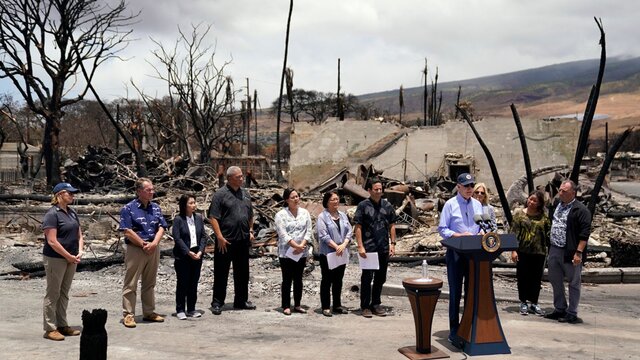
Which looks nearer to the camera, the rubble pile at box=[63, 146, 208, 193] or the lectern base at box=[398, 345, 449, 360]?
the lectern base at box=[398, 345, 449, 360]

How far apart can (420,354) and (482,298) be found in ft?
2.71

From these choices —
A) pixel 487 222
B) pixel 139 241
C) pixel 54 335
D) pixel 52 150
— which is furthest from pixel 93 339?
pixel 52 150

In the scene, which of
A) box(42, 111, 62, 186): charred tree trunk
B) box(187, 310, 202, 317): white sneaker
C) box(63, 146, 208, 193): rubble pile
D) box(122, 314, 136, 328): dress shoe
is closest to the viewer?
box(122, 314, 136, 328): dress shoe

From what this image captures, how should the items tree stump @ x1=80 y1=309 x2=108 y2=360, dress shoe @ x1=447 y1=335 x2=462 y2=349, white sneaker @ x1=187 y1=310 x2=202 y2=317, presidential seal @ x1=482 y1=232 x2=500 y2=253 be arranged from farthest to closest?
white sneaker @ x1=187 y1=310 x2=202 y2=317, dress shoe @ x1=447 y1=335 x2=462 y2=349, presidential seal @ x1=482 y1=232 x2=500 y2=253, tree stump @ x1=80 y1=309 x2=108 y2=360

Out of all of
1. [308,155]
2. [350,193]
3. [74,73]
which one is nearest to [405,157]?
[308,155]

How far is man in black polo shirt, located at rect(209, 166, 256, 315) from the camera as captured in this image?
26.1 ft

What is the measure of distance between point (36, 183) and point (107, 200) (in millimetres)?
12742

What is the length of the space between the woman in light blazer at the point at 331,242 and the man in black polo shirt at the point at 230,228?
38.1 inches

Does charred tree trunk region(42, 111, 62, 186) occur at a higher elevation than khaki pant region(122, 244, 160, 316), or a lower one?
higher

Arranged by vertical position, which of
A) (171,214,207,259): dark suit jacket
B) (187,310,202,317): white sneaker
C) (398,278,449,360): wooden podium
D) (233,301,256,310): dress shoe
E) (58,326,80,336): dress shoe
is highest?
(171,214,207,259): dark suit jacket

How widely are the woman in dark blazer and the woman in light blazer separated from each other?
150cm

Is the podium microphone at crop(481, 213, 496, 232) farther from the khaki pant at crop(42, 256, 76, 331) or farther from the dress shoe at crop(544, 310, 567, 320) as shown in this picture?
the khaki pant at crop(42, 256, 76, 331)

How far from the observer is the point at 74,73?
95.1ft

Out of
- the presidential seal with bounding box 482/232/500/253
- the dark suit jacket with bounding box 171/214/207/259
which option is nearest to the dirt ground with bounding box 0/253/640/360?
the dark suit jacket with bounding box 171/214/207/259
